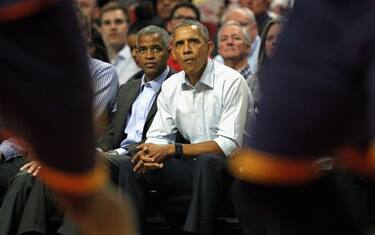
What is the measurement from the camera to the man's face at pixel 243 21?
10.2m

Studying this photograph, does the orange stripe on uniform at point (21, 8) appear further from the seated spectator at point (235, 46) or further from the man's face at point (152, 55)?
the seated spectator at point (235, 46)

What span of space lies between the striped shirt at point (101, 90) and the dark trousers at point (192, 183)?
0.75 m

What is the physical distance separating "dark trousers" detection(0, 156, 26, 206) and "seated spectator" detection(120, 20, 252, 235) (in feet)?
3.02

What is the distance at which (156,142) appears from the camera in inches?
299

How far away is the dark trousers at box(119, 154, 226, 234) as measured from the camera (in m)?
6.95

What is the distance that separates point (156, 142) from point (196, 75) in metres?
0.57

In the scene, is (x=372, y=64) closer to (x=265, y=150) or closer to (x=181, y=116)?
(x=265, y=150)

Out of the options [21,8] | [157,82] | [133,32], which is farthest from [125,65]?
[21,8]

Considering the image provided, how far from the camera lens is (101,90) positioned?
26.1ft

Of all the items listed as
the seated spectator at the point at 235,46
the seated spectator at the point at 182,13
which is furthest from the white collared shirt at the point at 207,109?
the seated spectator at the point at 182,13

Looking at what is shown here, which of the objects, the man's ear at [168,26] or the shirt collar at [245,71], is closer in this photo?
the shirt collar at [245,71]

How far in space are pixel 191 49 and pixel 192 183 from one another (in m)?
1.12

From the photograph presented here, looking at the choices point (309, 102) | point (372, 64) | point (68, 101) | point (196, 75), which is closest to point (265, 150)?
point (309, 102)

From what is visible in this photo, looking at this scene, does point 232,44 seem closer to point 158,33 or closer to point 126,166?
point 158,33
